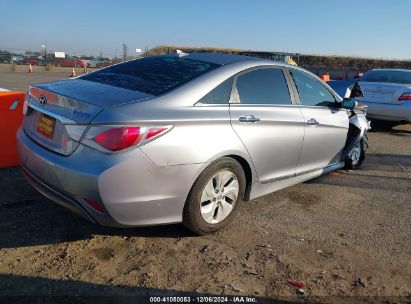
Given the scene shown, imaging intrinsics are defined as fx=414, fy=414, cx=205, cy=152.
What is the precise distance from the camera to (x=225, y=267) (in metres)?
3.24

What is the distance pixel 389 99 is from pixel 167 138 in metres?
7.77

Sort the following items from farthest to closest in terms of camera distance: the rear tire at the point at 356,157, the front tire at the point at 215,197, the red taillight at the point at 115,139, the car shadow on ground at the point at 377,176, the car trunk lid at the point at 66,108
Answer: the rear tire at the point at 356,157 → the car shadow on ground at the point at 377,176 → the front tire at the point at 215,197 → the car trunk lid at the point at 66,108 → the red taillight at the point at 115,139

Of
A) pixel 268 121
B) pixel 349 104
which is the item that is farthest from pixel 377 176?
pixel 268 121

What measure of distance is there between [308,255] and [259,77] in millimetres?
1777

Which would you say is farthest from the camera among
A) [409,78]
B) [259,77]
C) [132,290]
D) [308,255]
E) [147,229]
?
[409,78]

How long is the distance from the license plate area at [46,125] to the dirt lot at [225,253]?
883mm

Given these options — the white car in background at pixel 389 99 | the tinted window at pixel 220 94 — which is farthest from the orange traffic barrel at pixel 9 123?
the white car in background at pixel 389 99

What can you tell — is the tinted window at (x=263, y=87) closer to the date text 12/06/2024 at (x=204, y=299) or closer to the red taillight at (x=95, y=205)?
the red taillight at (x=95, y=205)

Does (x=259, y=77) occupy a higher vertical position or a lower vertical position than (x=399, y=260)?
higher

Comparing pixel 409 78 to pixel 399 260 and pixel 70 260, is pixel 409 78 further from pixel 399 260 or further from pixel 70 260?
pixel 70 260

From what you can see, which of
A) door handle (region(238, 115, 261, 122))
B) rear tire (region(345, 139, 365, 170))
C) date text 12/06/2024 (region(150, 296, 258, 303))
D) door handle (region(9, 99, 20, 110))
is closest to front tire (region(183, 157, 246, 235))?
door handle (region(238, 115, 261, 122))

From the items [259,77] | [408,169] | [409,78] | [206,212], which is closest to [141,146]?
[206,212]

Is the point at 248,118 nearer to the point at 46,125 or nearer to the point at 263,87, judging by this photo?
the point at 263,87

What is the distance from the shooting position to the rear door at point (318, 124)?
4.63 meters
